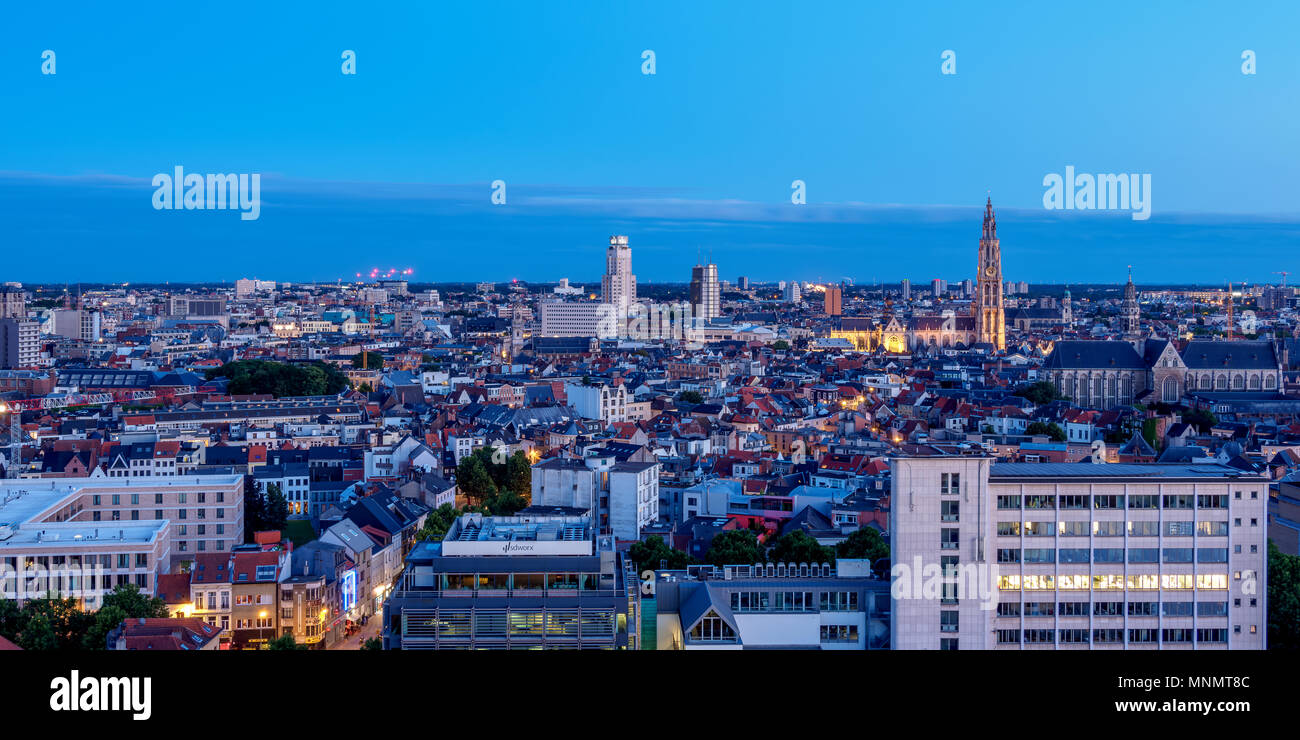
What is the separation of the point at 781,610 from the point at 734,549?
370cm

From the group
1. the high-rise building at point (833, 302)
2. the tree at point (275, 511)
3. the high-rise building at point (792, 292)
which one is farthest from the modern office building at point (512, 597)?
the high-rise building at point (792, 292)

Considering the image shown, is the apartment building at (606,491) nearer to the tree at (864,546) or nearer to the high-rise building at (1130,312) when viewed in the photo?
the tree at (864,546)

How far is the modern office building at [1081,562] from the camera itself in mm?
10984

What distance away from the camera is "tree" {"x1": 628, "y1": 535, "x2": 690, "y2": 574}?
15.7 m

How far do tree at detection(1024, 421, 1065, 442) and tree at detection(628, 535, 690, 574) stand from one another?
16.0 metres

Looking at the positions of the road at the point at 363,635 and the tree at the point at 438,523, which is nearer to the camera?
the road at the point at 363,635

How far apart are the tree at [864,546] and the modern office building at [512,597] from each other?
474cm

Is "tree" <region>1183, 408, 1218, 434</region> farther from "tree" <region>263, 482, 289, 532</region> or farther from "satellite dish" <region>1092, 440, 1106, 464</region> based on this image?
"tree" <region>263, 482, 289, 532</region>

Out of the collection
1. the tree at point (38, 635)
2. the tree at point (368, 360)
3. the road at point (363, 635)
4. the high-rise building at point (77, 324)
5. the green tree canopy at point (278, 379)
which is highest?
the high-rise building at point (77, 324)

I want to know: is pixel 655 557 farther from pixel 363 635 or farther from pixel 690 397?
pixel 690 397

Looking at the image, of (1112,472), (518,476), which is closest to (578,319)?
(518,476)
